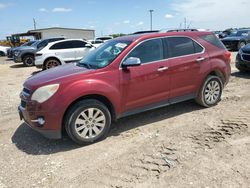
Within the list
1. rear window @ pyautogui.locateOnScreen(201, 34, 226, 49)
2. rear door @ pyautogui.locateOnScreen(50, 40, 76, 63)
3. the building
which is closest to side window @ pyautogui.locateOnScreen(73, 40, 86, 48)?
rear door @ pyautogui.locateOnScreen(50, 40, 76, 63)

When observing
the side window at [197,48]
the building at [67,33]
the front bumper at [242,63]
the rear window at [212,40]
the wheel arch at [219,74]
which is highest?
the building at [67,33]

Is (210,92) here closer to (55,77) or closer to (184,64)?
(184,64)

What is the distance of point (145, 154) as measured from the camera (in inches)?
159

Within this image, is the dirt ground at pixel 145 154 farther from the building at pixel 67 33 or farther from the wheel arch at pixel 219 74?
the building at pixel 67 33

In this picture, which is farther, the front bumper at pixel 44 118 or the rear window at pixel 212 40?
the rear window at pixel 212 40

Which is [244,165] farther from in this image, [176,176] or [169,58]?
[169,58]

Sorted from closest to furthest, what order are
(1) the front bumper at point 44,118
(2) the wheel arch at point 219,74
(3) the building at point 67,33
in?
(1) the front bumper at point 44,118 → (2) the wheel arch at point 219,74 → (3) the building at point 67,33

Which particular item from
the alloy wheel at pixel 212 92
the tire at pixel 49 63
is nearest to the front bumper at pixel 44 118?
the alloy wheel at pixel 212 92

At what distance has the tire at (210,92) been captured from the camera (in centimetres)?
585

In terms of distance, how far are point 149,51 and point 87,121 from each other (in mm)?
1752

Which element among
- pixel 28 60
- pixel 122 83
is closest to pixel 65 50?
pixel 28 60

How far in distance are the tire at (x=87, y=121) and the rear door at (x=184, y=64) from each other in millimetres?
1563

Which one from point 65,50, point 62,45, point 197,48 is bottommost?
point 65,50

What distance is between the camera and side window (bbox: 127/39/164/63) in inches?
195
